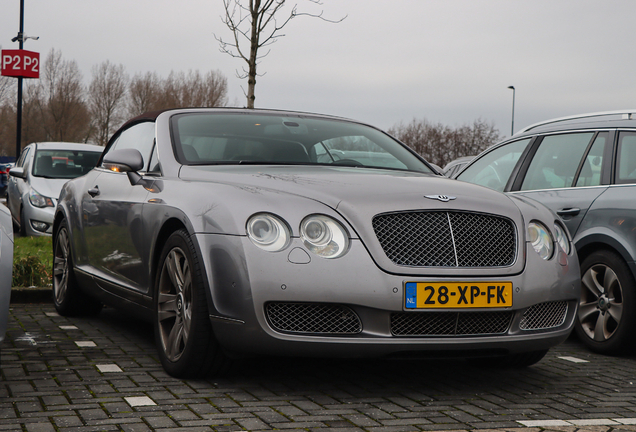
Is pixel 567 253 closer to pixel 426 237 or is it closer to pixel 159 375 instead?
pixel 426 237

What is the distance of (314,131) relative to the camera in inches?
208

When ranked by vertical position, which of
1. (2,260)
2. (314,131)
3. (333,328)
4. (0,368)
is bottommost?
(0,368)

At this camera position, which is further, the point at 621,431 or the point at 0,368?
the point at 0,368

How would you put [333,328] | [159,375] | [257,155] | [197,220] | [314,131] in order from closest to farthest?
[333,328] < [197,220] < [159,375] < [257,155] < [314,131]

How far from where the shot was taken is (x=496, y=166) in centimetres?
672

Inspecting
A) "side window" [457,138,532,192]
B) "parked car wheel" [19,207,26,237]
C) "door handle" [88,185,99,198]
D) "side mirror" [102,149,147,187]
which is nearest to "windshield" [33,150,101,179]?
"parked car wheel" [19,207,26,237]

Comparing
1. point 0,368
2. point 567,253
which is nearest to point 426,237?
point 567,253

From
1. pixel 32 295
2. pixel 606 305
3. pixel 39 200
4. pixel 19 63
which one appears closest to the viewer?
pixel 606 305

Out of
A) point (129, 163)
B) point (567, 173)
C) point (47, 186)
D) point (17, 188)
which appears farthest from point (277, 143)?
point (17, 188)

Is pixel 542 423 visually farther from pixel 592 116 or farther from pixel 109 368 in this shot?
pixel 592 116

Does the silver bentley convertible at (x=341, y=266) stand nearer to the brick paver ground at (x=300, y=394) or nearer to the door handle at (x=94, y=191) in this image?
the brick paver ground at (x=300, y=394)

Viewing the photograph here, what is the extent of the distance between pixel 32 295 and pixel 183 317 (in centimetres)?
344

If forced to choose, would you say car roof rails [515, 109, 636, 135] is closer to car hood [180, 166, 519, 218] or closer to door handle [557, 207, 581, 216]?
door handle [557, 207, 581, 216]

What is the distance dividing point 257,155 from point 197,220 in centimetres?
106
